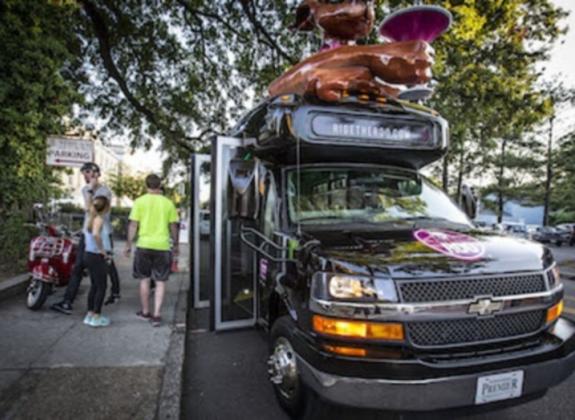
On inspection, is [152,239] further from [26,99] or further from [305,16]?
[26,99]

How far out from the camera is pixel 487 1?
7.98m

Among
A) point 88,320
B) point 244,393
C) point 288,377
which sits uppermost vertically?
point 288,377

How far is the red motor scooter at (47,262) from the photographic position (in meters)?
5.04

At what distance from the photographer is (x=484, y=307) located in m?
2.43

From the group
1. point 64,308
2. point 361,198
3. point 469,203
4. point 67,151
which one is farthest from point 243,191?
point 67,151

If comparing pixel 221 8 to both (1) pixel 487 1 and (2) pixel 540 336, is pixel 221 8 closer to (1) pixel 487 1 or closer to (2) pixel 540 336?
(1) pixel 487 1

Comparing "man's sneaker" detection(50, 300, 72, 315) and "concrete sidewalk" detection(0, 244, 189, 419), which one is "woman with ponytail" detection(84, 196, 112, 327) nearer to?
"concrete sidewalk" detection(0, 244, 189, 419)

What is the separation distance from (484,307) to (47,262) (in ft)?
17.5

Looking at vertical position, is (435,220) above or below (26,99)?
below

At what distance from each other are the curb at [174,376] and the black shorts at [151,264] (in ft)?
2.29

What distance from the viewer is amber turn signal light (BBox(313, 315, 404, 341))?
2301mm

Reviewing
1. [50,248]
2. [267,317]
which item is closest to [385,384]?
[267,317]

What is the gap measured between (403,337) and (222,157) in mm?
3050

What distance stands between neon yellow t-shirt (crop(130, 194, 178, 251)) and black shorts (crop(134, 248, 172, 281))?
0.25 feet
